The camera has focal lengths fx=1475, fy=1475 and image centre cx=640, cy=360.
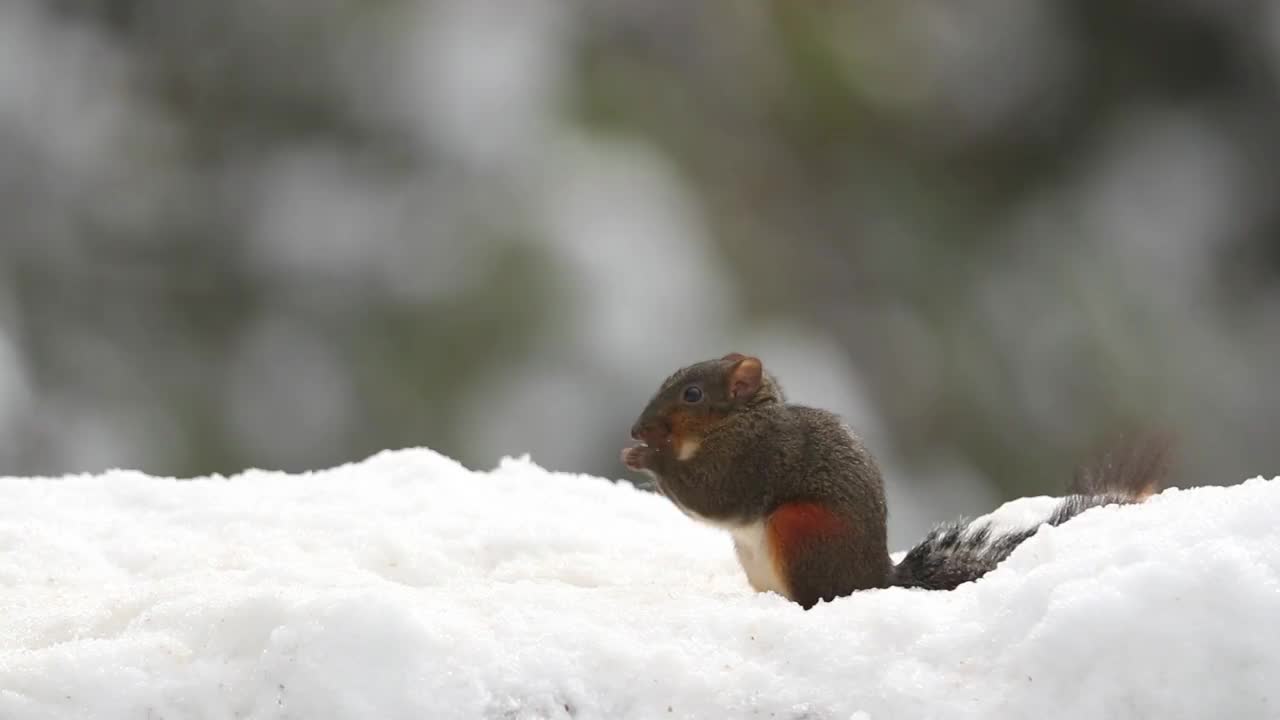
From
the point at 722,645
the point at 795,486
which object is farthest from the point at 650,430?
the point at 722,645

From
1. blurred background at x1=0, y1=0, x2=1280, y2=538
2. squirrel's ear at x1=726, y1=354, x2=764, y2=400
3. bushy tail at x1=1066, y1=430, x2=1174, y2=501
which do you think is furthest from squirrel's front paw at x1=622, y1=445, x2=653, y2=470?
blurred background at x1=0, y1=0, x2=1280, y2=538

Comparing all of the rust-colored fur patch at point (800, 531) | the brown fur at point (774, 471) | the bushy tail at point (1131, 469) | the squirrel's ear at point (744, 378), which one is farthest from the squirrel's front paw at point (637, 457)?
the bushy tail at point (1131, 469)

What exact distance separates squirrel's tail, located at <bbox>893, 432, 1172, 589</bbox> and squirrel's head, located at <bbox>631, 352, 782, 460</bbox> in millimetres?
305

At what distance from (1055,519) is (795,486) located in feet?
1.06

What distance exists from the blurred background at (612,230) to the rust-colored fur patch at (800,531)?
8.31 feet

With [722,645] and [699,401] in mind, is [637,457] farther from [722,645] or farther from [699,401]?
[722,645]

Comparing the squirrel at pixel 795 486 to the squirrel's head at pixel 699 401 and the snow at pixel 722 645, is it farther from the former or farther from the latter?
the snow at pixel 722 645

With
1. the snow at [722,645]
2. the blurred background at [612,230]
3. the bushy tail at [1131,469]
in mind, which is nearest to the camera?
the snow at [722,645]

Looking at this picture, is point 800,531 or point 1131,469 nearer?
point 800,531

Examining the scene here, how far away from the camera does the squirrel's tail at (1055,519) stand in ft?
6.03

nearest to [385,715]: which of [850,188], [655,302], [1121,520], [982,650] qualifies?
[982,650]

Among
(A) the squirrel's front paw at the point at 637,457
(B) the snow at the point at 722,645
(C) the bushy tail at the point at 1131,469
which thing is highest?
(A) the squirrel's front paw at the point at 637,457

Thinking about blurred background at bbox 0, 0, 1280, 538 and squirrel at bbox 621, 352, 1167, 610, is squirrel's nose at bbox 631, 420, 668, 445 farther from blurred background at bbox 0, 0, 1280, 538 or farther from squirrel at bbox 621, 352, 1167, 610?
blurred background at bbox 0, 0, 1280, 538

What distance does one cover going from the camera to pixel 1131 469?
198 centimetres
